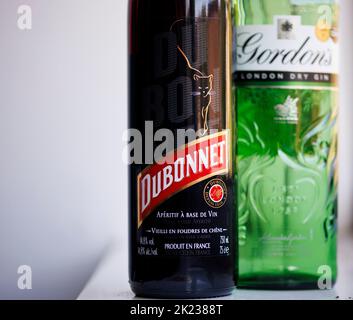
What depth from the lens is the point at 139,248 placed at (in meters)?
0.71

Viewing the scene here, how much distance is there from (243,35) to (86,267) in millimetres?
737

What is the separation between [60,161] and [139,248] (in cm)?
68

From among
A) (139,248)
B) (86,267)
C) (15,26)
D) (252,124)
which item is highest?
(15,26)

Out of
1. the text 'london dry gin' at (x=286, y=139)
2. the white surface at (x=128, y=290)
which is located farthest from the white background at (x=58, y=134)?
the text 'london dry gin' at (x=286, y=139)

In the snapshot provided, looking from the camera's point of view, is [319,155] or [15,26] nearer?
[319,155]

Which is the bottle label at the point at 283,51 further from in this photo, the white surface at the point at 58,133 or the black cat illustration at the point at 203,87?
the white surface at the point at 58,133

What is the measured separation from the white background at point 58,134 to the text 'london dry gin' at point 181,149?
25.7 inches

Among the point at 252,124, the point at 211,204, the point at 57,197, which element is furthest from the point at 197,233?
the point at 57,197

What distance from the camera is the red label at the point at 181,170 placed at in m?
0.71

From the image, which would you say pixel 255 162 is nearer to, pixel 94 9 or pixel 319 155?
pixel 319 155

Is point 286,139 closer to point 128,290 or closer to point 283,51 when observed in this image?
point 283,51

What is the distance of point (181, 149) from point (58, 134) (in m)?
0.69

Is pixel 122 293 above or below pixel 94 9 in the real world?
below

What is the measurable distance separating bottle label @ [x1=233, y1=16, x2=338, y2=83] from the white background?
63cm
